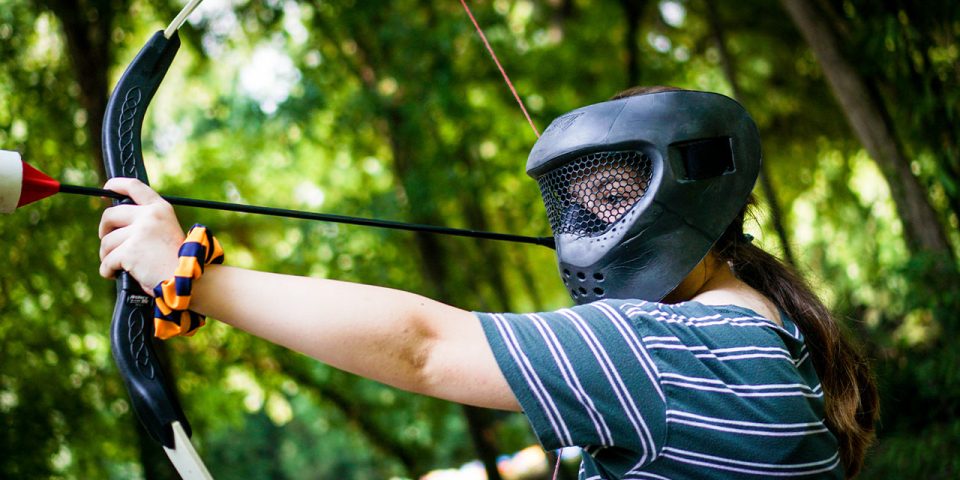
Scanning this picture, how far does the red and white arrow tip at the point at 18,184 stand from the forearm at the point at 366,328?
0.38 metres

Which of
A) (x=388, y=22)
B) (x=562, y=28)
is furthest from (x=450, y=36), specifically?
(x=562, y=28)

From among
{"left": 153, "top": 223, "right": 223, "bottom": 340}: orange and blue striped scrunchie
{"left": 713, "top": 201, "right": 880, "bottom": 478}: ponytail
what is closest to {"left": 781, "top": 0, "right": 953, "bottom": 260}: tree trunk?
{"left": 713, "top": 201, "right": 880, "bottom": 478}: ponytail

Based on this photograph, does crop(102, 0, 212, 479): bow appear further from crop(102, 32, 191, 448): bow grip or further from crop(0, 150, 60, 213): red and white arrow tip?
crop(0, 150, 60, 213): red and white arrow tip

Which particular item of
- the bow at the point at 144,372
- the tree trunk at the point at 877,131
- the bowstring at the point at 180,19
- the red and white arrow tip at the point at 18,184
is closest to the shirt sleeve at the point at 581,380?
the bow at the point at 144,372

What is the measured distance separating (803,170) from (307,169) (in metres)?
5.41

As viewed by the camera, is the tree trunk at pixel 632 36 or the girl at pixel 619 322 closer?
the girl at pixel 619 322

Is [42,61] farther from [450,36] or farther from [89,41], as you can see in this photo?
[450,36]

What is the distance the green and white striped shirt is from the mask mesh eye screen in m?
0.26

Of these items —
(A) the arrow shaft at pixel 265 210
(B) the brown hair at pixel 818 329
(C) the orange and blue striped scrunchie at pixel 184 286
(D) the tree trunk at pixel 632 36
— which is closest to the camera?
(C) the orange and blue striped scrunchie at pixel 184 286

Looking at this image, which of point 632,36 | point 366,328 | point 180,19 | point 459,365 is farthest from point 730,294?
point 632,36

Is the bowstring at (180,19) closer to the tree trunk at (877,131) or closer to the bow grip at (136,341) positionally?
the bow grip at (136,341)

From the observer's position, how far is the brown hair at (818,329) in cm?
178

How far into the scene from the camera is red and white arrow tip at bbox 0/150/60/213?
1.43 meters

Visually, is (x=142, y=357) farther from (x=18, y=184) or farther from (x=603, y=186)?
(x=603, y=186)
